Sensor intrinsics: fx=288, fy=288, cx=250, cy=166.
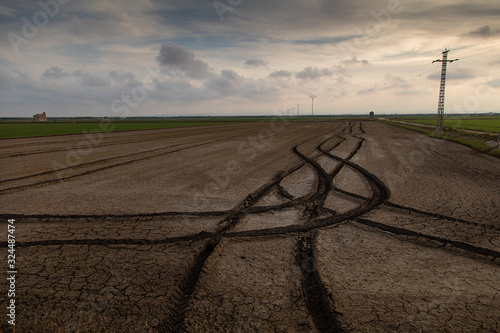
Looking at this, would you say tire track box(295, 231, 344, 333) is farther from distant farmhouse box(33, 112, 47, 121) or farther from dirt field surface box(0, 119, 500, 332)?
distant farmhouse box(33, 112, 47, 121)

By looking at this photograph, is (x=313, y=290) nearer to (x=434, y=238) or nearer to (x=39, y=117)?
(x=434, y=238)

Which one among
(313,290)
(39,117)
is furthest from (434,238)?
(39,117)

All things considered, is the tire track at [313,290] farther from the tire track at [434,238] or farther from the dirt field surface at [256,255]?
the tire track at [434,238]

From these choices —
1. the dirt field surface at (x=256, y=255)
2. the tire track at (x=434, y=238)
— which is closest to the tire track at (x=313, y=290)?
the dirt field surface at (x=256, y=255)

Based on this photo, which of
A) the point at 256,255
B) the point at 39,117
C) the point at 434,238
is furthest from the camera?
the point at 39,117

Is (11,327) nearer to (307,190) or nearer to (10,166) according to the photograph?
(307,190)

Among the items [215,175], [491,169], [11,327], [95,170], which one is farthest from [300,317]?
[491,169]

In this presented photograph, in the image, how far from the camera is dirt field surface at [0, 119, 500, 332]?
9.32 ft

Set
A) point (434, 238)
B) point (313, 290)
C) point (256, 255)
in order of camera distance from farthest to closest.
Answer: point (434, 238)
point (256, 255)
point (313, 290)

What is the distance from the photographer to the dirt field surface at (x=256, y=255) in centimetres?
284

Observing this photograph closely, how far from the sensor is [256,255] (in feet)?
13.3

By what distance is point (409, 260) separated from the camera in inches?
154

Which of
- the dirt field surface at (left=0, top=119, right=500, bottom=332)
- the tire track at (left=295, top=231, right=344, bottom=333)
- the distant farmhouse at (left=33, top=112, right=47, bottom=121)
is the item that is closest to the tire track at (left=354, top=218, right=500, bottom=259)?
the dirt field surface at (left=0, top=119, right=500, bottom=332)

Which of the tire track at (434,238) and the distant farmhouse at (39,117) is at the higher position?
the distant farmhouse at (39,117)
